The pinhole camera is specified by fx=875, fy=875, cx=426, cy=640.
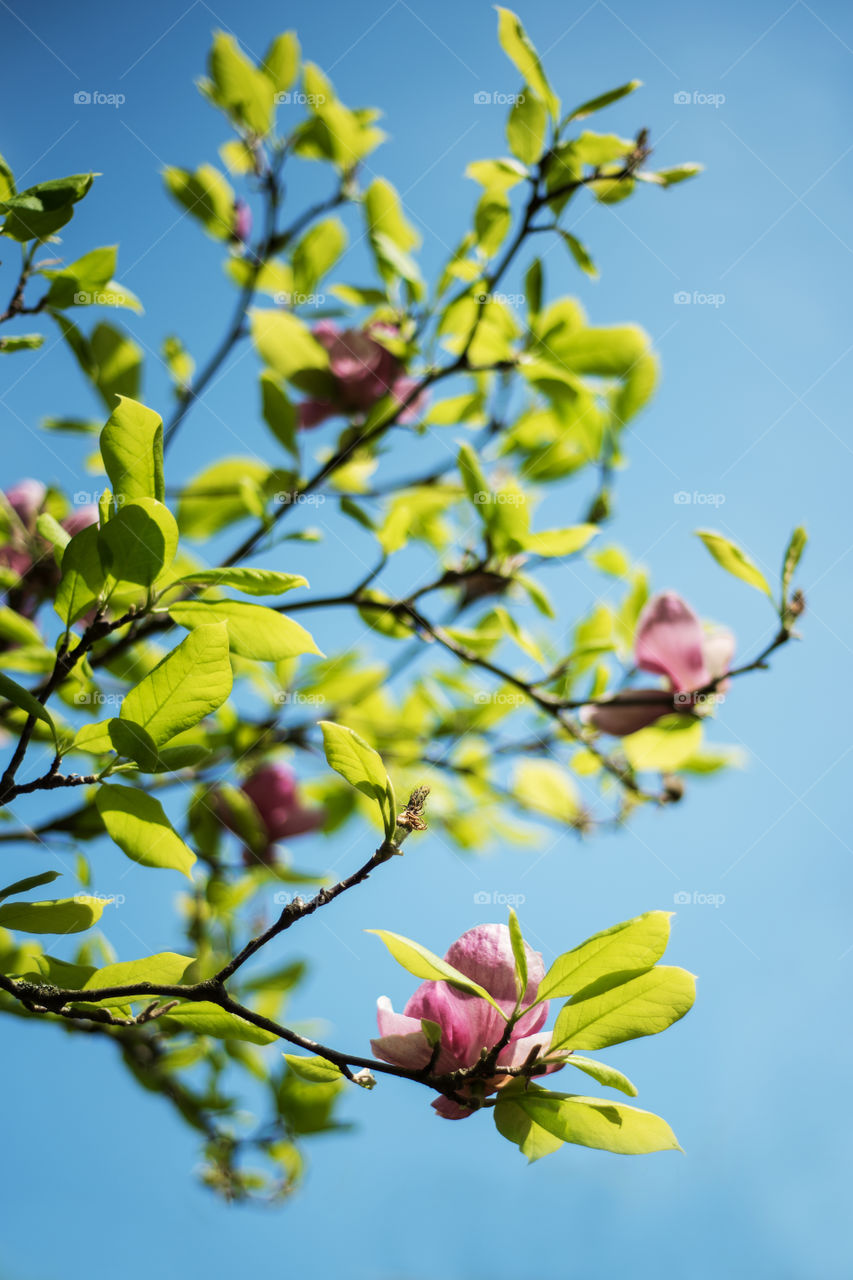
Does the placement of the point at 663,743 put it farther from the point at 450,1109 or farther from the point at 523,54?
the point at 523,54

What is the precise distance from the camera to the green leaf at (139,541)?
1.84 ft

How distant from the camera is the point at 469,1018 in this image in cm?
56

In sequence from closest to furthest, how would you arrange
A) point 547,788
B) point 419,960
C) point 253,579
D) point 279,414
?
point 419,960
point 253,579
point 279,414
point 547,788

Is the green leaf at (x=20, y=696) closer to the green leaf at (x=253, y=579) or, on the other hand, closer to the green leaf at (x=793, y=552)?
the green leaf at (x=253, y=579)

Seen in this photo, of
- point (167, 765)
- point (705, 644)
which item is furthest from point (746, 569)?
point (167, 765)

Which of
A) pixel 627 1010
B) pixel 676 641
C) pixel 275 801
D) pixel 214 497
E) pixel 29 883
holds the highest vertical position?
pixel 676 641

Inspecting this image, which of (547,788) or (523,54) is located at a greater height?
(523,54)

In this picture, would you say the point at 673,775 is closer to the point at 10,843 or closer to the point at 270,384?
the point at 270,384

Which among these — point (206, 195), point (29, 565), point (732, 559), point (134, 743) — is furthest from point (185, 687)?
point (206, 195)

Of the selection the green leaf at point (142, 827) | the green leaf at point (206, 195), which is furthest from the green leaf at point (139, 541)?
the green leaf at point (206, 195)

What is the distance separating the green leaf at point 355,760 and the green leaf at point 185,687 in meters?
0.08

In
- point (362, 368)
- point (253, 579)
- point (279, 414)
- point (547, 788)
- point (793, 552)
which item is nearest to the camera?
point (253, 579)

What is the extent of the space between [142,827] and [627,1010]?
12.6 inches

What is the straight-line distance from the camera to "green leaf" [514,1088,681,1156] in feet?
1.62
